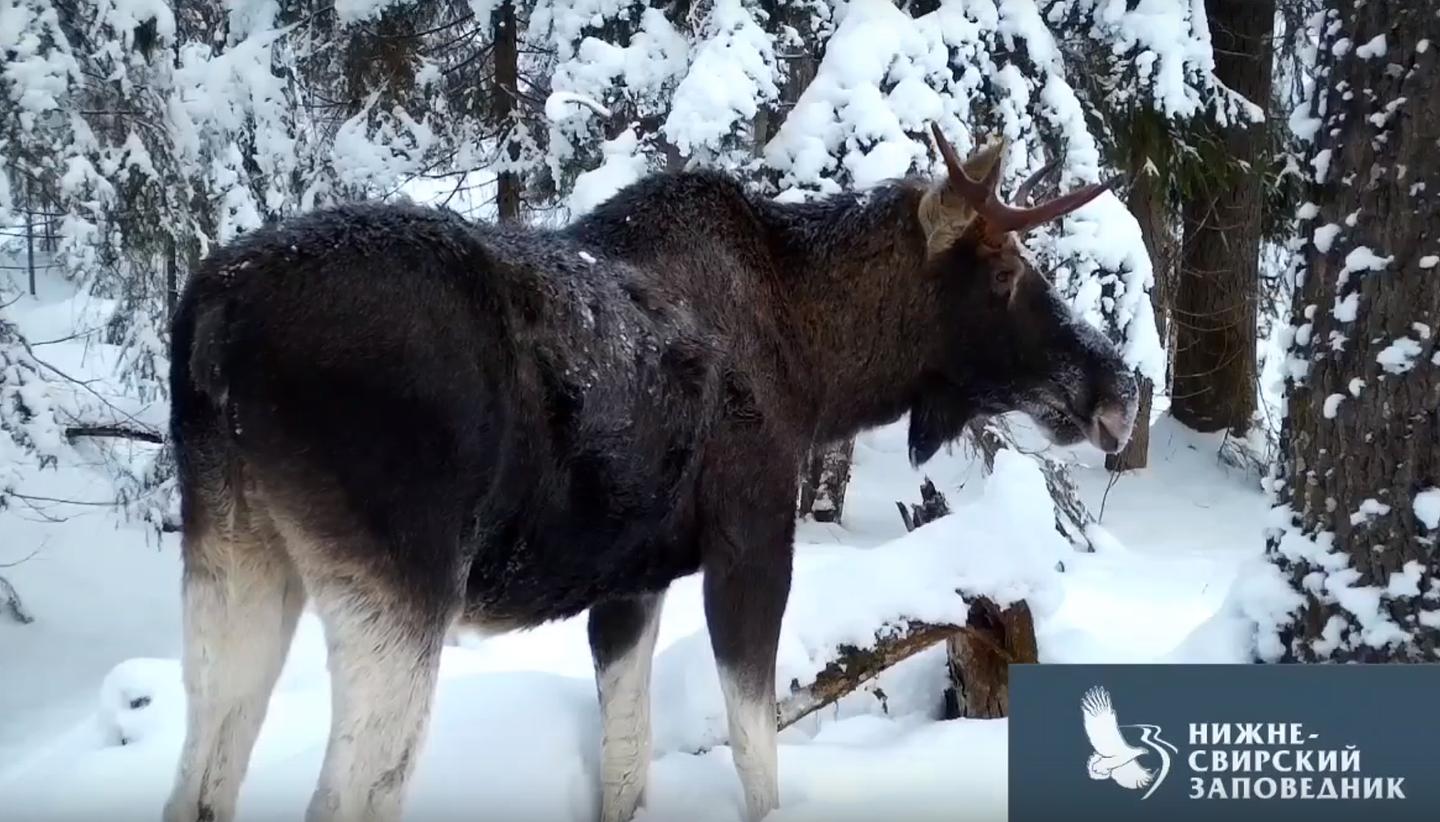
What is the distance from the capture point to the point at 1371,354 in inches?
123

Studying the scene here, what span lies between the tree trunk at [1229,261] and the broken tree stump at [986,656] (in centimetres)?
250

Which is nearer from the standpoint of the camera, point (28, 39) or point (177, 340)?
point (177, 340)

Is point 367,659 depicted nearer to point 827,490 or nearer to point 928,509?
point 928,509

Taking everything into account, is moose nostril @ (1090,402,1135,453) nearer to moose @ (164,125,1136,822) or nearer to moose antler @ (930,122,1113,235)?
moose @ (164,125,1136,822)

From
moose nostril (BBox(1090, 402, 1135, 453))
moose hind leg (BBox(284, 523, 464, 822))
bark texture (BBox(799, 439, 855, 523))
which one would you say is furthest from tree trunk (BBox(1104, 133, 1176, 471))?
moose hind leg (BBox(284, 523, 464, 822))

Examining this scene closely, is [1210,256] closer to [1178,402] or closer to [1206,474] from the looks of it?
[1178,402]

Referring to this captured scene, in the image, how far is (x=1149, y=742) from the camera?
9.05 ft

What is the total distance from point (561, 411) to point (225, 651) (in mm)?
869

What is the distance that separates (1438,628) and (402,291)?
272cm

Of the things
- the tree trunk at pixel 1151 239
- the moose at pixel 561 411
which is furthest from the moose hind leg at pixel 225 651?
the tree trunk at pixel 1151 239

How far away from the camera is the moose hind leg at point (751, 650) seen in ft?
9.64

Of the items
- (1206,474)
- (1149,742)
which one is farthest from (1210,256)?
(1149,742)

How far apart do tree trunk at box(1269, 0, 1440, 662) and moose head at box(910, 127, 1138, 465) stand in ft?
1.79

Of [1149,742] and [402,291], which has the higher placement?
[402,291]
